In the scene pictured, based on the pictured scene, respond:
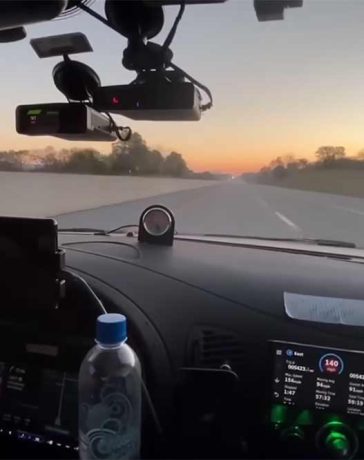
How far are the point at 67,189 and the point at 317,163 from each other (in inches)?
58.9

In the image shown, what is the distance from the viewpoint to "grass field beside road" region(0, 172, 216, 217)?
9.91 ft

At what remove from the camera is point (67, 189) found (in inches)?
128

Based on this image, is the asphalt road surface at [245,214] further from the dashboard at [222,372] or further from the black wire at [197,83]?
the dashboard at [222,372]

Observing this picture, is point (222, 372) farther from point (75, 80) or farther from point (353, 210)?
point (353, 210)

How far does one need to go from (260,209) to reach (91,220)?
4.44ft

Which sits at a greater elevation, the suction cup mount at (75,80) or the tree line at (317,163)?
the suction cup mount at (75,80)

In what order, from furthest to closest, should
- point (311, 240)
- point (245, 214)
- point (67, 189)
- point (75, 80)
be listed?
point (245, 214)
point (67, 189)
point (311, 240)
point (75, 80)

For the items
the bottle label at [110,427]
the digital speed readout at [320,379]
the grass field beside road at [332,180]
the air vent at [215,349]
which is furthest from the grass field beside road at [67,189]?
the digital speed readout at [320,379]

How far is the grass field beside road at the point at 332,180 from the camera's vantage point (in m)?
3.03

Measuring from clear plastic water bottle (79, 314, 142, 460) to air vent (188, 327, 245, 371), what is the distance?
30 cm

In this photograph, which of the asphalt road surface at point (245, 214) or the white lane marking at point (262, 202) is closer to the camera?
the asphalt road surface at point (245, 214)

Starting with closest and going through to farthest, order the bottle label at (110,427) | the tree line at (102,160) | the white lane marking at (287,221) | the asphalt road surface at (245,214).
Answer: the bottle label at (110,427)
the tree line at (102,160)
the asphalt road surface at (245,214)
the white lane marking at (287,221)

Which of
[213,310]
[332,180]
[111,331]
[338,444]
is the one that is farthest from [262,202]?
[111,331]

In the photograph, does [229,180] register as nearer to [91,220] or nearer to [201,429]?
[91,220]
